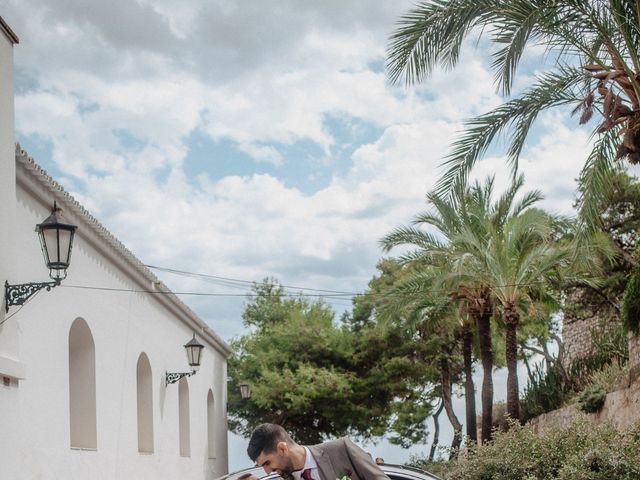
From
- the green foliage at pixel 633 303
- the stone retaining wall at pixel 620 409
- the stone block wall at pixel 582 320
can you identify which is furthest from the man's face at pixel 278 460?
the stone block wall at pixel 582 320

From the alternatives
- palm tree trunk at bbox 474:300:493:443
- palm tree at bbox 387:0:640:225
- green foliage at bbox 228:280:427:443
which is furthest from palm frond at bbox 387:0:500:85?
green foliage at bbox 228:280:427:443

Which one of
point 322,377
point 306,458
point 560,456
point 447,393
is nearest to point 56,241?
point 306,458

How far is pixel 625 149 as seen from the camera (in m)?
12.9

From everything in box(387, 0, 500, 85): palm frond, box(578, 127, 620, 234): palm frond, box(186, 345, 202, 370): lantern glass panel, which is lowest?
box(186, 345, 202, 370): lantern glass panel

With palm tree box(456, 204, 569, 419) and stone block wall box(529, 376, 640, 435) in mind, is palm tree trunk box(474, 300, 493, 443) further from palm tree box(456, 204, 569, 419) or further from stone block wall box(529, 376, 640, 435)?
stone block wall box(529, 376, 640, 435)

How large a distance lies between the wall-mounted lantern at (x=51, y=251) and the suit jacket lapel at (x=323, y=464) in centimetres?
608

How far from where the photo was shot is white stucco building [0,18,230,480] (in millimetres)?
10430

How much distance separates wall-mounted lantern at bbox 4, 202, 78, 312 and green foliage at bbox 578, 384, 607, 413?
1414 cm

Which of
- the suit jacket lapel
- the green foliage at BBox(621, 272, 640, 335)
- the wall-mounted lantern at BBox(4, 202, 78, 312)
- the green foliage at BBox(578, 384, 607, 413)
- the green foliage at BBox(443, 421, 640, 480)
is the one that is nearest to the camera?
the suit jacket lapel

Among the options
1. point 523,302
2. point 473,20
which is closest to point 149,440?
point 473,20

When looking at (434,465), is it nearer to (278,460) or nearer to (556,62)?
(556,62)

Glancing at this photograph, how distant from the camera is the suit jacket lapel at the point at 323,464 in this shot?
15.3 ft

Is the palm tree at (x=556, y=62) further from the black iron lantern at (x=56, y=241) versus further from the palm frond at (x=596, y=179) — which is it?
the black iron lantern at (x=56, y=241)

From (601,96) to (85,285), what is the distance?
7.73 metres
